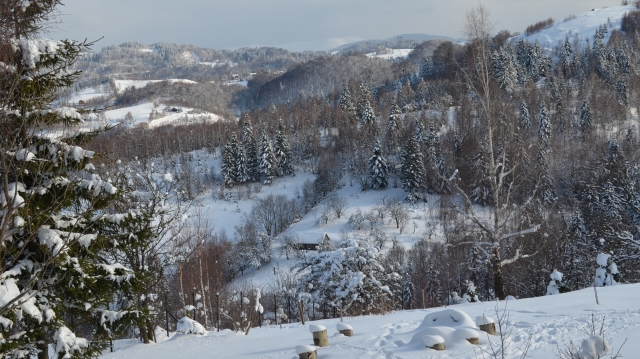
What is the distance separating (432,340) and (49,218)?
537 centimetres

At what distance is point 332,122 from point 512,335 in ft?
244

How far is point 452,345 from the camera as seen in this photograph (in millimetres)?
5973

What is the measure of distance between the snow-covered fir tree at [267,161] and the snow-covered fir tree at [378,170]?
14937mm

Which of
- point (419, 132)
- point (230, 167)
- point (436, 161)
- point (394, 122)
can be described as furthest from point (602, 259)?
point (230, 167)

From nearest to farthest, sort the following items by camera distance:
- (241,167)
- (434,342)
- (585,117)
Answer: (434,342) < (585,117) < (241,167)

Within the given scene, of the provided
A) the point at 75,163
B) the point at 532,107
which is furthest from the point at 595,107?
the point at 75,163

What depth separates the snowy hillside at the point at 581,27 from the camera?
11400cm

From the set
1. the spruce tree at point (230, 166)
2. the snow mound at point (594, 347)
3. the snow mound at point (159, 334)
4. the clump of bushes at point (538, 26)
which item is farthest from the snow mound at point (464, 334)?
the clump of bushes at point (538, 26)

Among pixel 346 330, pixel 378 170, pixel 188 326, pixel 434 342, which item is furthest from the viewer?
pixel 378 170

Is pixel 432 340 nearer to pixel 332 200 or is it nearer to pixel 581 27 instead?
pixel 332 200

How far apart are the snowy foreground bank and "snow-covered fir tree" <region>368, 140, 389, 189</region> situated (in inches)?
1717

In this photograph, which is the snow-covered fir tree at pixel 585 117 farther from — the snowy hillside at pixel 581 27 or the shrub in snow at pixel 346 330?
the shrub in snow at pixel 346 330

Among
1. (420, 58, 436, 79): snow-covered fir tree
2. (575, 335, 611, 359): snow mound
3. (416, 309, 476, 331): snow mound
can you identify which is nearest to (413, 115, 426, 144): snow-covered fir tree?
(420, 58, 436, 79): snow-covered fir tree

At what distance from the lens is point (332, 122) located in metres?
79.6
